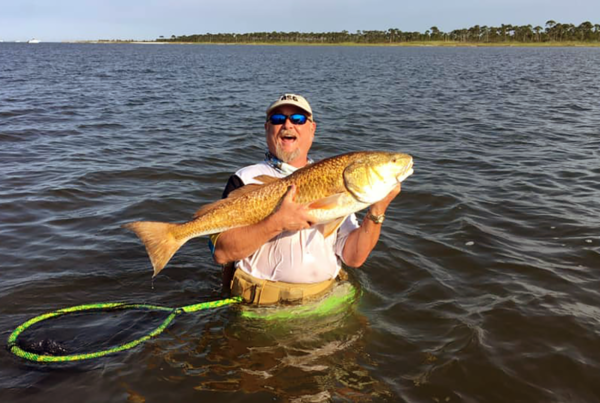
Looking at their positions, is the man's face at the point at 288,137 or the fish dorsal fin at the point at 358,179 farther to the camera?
the man's face at the point at 288,137

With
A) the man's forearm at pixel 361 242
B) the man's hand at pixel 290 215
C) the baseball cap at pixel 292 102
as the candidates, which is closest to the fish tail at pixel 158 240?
the man's hand at pixel 290 215

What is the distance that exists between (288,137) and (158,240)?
66.5 inches

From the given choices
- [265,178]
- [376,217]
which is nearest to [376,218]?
[376,217]

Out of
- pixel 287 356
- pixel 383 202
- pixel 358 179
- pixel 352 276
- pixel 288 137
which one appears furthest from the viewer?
pixel 352 276

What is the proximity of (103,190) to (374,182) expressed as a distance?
7.77 metres

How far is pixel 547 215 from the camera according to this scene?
8086 millimetres

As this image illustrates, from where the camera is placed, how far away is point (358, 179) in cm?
376

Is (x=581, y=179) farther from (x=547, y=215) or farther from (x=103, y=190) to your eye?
(x=103, y=190)

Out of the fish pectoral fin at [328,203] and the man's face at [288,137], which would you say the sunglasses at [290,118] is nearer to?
the man's face at [288,137]

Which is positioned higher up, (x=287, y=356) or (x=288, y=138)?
(x=288, y=138)

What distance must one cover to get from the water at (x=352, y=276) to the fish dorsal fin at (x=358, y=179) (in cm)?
175

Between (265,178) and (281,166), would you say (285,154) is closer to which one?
(281,166)

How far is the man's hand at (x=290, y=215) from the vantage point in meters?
3.77

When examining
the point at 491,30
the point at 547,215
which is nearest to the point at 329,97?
the point at 547,215
